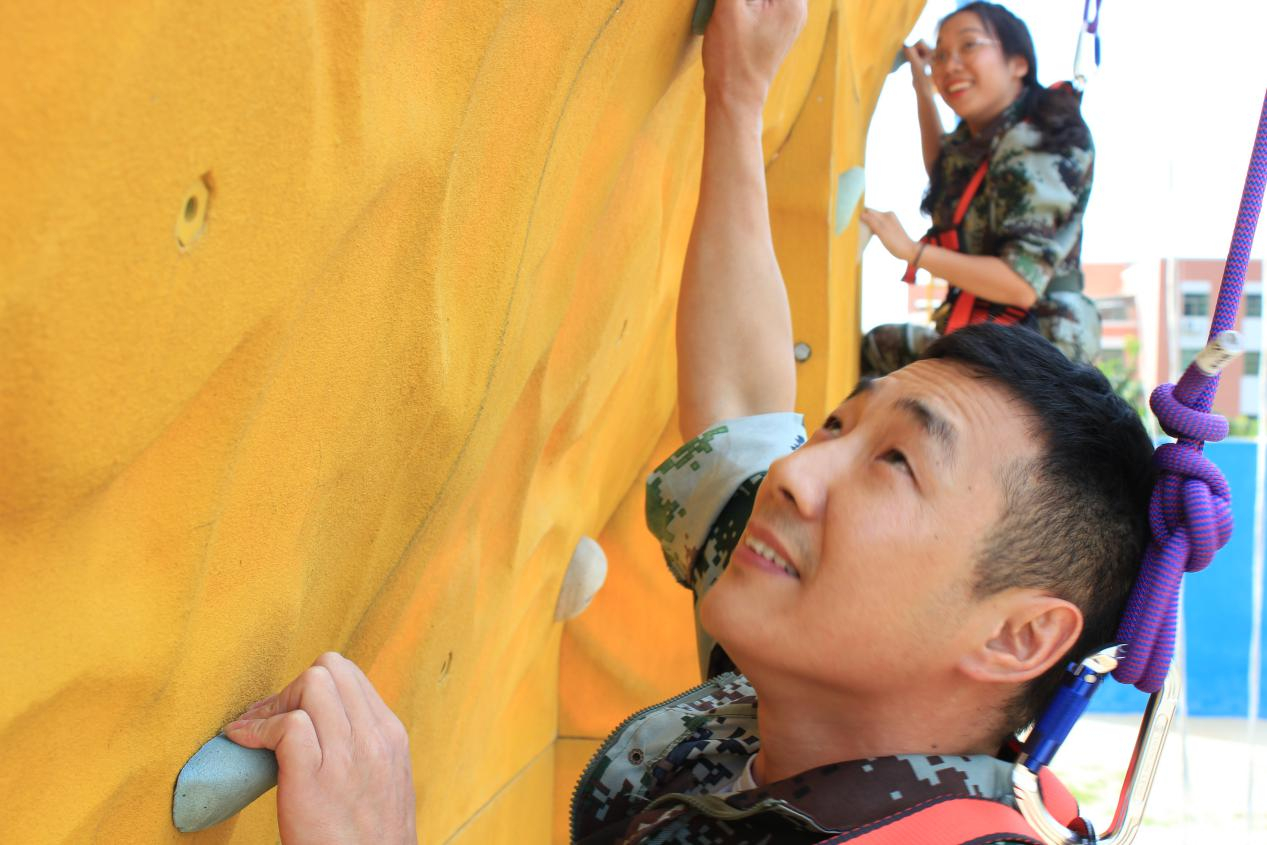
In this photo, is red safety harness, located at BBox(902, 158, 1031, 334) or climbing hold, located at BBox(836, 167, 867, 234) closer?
red safety harness, located at BBox(902, 158, 1031, 334)

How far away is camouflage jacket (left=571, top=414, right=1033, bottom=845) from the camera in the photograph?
0.87 m

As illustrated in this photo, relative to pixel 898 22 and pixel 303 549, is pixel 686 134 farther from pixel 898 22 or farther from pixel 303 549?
pixel 898 22

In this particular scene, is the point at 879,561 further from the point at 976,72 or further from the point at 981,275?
the point at 976,72

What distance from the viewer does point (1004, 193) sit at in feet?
6.88

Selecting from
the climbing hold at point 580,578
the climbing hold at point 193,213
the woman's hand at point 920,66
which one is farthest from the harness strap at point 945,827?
the woman's hand at point 920,66

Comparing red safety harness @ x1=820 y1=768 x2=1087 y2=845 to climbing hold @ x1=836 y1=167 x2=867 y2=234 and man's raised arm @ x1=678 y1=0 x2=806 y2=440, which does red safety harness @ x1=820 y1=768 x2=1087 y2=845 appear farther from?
climbing hold @ x1=836 y1=167 x2=867 y2=234

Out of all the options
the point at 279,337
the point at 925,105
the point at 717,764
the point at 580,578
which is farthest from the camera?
the point at 925,105

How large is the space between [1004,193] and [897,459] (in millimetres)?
1330

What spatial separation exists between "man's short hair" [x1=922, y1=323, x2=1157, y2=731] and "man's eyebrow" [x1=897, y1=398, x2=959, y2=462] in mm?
43

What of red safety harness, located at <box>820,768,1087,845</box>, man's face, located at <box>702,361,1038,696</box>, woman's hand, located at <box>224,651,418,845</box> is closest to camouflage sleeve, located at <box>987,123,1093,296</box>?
man's face, located at <box>702,361,1038,696</box>

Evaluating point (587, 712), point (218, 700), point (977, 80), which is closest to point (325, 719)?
point (218, 700)

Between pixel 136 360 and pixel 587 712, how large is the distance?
170cm

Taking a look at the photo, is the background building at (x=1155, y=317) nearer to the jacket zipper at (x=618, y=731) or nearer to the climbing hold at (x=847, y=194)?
the climbing hold at (x=847, y=194)

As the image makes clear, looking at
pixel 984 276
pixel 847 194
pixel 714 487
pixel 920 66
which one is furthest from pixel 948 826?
pixel 920 66
